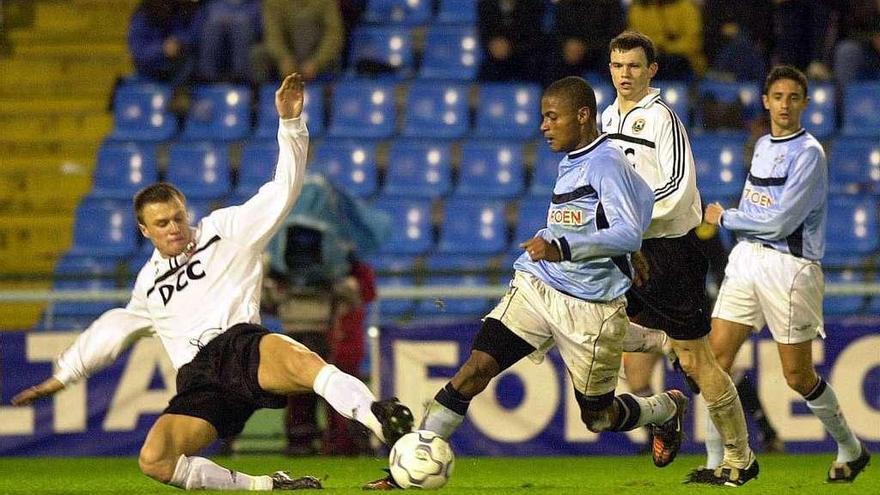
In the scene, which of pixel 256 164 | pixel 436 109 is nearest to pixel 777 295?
pixel 436 109

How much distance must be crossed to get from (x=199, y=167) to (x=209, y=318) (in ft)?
25.5

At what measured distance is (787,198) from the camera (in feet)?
28.3

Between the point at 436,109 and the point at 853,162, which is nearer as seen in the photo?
the point at 853,162

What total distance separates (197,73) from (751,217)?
888cm

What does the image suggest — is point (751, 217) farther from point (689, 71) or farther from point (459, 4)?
point (459, 4)

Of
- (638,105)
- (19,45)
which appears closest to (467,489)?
(638,105)

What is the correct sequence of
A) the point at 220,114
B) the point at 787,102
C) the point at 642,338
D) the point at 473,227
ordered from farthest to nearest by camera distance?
the point at 220,114 → the point at 473,227 → the point at 787,102 → the point at 642,338

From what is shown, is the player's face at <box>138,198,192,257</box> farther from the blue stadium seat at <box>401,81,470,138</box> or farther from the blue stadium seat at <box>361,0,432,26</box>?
the blue stadium seat at <box>361,0,432,26</box>

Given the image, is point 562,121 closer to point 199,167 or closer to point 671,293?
point 671,293

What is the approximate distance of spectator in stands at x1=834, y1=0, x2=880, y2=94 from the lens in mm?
15391

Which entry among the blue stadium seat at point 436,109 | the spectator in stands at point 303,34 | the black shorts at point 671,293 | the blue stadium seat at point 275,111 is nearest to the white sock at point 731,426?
the black shorts at point 671,293

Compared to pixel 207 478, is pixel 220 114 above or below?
above

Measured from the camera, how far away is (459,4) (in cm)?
1678

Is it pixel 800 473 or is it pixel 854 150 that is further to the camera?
pixel 854 150
